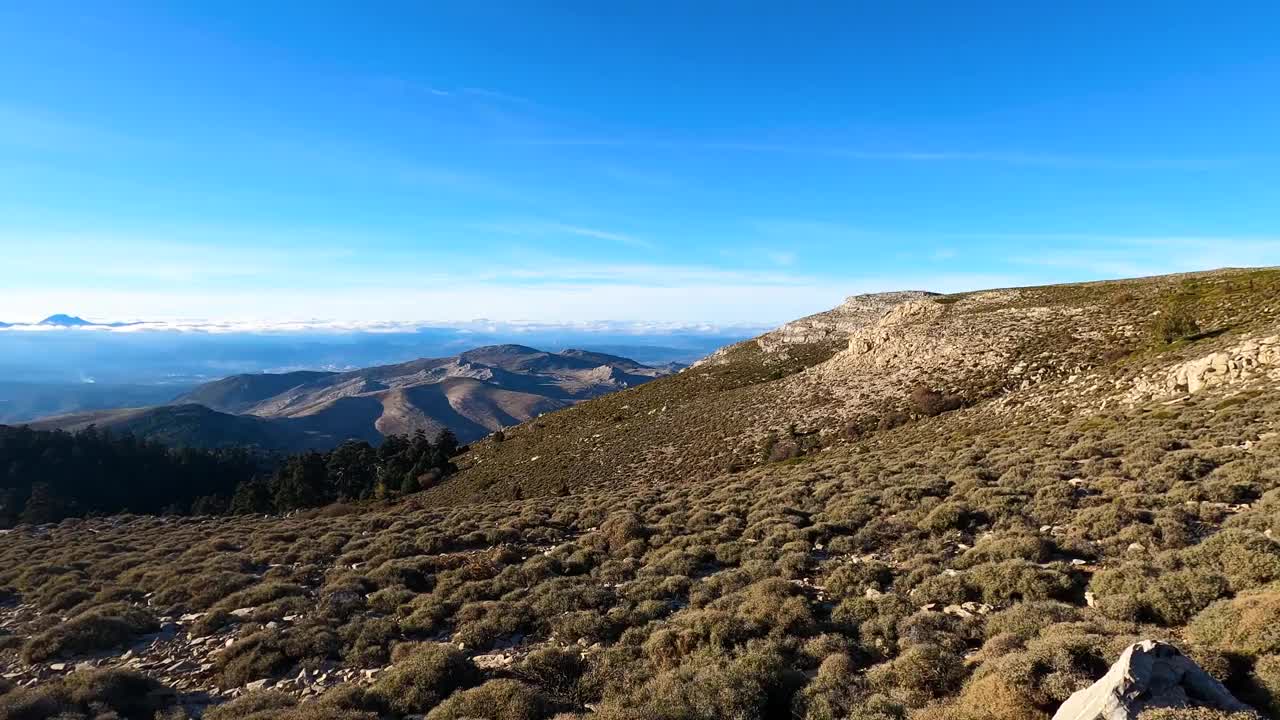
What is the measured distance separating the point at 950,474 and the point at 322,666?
2141 cm

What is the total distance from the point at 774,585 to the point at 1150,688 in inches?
311

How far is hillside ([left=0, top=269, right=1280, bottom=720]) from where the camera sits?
368 inches

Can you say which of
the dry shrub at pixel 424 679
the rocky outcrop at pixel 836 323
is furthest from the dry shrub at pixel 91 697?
the rocky outcrop at pixel 836 323

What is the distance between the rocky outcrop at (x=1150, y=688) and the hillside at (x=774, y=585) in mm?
Result: 300

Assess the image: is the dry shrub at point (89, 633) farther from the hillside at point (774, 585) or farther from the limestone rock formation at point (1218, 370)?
the limestone rock formation at point (1218, 370)

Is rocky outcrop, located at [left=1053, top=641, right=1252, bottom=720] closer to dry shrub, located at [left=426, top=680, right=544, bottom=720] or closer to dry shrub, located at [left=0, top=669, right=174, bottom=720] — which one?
dry shrub, located at [left=426, top=680, right=544, bottom=720]

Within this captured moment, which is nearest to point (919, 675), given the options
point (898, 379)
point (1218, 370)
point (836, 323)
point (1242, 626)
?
point (1242, 626)

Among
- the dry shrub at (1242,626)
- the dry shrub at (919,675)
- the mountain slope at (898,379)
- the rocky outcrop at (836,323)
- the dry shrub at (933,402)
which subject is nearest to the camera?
the dry shrub at (1242,626)

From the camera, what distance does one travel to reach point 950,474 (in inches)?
846

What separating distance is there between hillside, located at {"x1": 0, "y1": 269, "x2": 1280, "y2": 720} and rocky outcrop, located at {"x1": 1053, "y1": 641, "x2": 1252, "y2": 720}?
30 cm

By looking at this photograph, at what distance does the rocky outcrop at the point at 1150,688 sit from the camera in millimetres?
6195

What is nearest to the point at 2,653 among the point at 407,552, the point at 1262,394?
the point at 407,552

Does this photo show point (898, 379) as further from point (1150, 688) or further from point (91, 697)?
point (91, 697)

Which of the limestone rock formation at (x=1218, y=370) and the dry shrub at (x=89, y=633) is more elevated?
the limestone rock formation at (x=1218, y=370)
